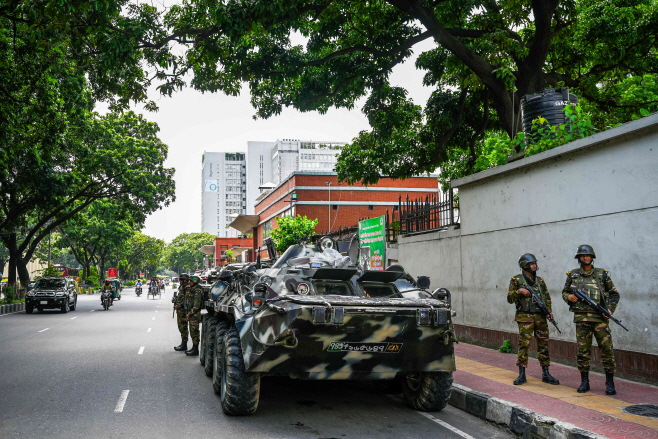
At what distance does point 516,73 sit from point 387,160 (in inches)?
213

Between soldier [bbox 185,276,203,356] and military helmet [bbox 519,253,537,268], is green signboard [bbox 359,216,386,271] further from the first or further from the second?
military helmet [bbox 519,253,537,268]

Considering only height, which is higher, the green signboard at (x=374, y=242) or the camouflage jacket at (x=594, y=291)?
the green signboard at (x=374, y=242)

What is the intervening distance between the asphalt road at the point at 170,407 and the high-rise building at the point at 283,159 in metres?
114

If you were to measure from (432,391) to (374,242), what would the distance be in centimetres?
793

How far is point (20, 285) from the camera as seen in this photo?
32750mm

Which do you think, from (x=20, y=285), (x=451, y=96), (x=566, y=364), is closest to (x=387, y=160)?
(x=451, y=96)

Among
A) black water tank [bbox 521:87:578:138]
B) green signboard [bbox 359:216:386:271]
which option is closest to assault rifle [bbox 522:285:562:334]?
black water tank [bbox 521:87:578:138]

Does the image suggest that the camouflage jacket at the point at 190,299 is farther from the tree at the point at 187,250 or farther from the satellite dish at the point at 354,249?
the tree at the point at 187,250

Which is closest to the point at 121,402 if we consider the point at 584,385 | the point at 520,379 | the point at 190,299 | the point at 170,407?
the point at 170,407

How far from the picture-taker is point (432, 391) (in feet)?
22.2

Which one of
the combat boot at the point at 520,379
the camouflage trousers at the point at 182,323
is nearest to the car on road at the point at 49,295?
the camouflage trousers at the point at 182,323

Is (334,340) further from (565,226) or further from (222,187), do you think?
(222,187)

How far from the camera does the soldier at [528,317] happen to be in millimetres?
7625

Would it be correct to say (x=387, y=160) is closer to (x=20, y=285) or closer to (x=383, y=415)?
(x=383, y=415)
